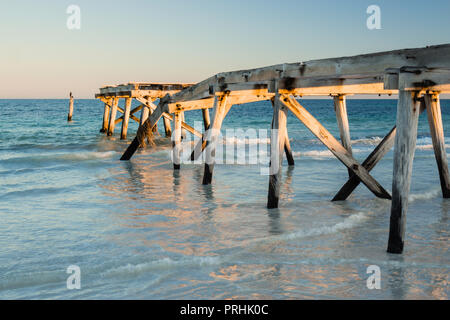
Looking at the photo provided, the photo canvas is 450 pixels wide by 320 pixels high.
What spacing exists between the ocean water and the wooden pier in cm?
49

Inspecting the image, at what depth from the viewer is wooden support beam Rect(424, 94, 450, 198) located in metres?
7.04

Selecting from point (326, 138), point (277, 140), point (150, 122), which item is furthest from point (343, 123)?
point (150, 122)

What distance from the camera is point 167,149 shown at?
1788 centimetres

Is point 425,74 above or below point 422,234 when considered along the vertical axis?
above

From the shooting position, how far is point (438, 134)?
754 cm

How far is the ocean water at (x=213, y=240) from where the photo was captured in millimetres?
4559

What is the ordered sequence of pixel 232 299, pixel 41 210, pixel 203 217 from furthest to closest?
pixel 41 210
pixel 203 217
pixel 232 299

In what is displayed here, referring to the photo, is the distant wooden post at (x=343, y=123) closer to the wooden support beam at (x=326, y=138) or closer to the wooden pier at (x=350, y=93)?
the wooden pier at (x=350, y=93)

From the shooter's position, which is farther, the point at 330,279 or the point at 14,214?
the point at 14,214

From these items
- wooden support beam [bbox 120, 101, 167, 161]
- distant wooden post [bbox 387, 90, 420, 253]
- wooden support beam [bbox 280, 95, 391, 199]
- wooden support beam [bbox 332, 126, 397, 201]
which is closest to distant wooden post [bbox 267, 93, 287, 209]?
wooden support beam [bbox 280, 95, 391, 199]

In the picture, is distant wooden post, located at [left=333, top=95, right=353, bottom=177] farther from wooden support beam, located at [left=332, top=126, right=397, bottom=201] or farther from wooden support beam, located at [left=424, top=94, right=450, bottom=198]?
wooden support beam, located at [left=424, top=94, right=450, bottom=198]
